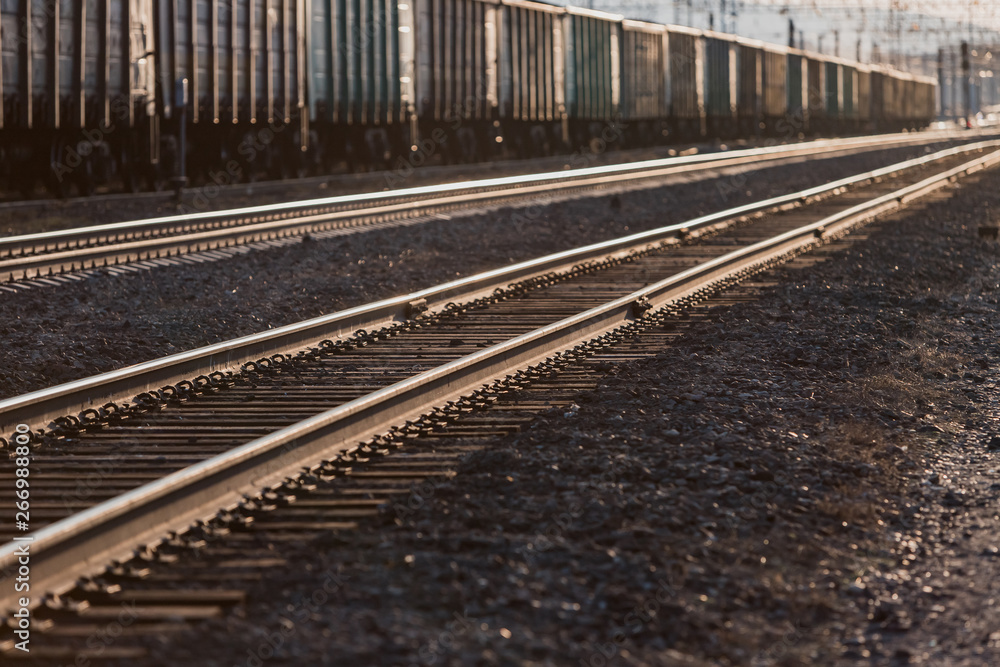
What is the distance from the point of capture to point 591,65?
1265 inches

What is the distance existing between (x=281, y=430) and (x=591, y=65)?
91.6 feet

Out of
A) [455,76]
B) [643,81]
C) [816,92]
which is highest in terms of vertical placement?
[816,92]

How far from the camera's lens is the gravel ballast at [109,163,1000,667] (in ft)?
12.2

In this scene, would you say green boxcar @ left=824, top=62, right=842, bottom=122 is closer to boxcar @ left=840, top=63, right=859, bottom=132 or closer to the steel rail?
boxcar @ left=840, top=63, right=859, bottom=132

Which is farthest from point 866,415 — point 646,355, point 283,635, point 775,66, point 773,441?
point 775,66

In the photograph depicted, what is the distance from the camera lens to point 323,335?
8516mm

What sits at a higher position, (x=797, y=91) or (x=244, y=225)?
(x=797, y=91)

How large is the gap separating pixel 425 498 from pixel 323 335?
374 cm

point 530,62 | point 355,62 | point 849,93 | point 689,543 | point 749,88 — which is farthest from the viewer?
point 849,93

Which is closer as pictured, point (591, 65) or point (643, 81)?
point (591, 65)

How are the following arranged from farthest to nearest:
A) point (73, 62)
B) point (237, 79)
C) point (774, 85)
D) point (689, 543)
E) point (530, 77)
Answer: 1. point (774, 85)
2. point (530, 77)
3. point (237, 79)
4. point (73, 62)
5. point (689, 543)

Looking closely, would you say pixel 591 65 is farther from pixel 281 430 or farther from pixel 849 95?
pixel 849 95

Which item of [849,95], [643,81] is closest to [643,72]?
[643,81]

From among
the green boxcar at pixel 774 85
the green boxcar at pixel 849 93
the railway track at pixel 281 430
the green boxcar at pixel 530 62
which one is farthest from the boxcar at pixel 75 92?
the green boxcar at pixel 849 93
